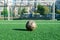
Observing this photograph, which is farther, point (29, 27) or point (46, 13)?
point (46, 13)

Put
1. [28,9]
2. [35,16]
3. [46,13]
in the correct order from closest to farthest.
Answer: [35,16] < [46,13] < [28,9]

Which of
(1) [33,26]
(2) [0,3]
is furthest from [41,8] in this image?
(1) [33,26]

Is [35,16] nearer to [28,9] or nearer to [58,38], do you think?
[28,9]

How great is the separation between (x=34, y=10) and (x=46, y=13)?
1936mm

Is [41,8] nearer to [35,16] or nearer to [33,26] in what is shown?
[35,16]

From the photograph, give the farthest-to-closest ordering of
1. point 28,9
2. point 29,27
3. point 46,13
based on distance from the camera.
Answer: point 28,9, point 46,13, point 29,27

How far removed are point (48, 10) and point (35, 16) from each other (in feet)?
13.3

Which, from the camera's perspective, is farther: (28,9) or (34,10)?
(28,9)

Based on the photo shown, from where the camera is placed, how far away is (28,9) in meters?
33.0

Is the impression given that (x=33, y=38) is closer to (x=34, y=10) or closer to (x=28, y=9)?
(x=34, y=10)

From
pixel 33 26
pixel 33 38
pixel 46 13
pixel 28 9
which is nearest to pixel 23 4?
pixel 28 9

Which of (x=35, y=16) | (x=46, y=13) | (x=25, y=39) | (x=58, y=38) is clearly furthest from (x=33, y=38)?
(x=46, y=13)

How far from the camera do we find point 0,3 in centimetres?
3381

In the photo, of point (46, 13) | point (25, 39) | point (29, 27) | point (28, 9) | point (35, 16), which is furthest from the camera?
point (28, 9)
